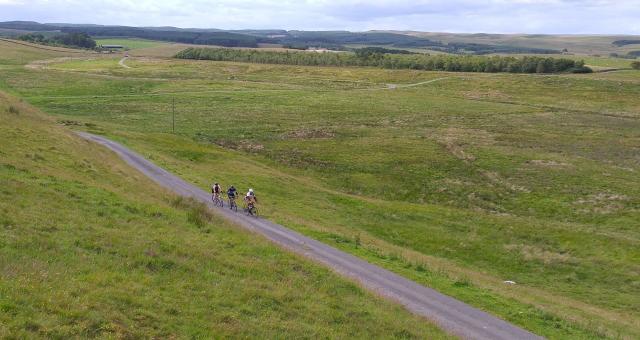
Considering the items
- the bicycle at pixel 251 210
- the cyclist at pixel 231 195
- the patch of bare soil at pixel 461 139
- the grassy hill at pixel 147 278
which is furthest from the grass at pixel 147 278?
the patch of bare soil at pixel 461 139

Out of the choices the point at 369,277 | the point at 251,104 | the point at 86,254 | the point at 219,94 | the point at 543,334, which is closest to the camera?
the point at 86,254

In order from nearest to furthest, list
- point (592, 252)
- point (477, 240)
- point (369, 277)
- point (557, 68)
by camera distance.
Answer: point (369, 277) < point (592, 252) < point (477, 240) < point (557, 68)

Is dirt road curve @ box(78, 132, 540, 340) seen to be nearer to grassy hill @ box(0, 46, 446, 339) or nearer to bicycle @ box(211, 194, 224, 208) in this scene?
grassy hill @ box(0, 46, 446, 339)

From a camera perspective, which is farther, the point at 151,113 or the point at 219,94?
the point at 219,94

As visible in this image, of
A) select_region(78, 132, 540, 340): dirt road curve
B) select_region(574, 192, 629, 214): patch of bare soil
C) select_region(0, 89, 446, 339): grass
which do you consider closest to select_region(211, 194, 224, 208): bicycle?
select_region(78, 132, 540, 340): dirt road curve

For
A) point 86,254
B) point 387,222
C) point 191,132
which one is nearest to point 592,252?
point 387,222

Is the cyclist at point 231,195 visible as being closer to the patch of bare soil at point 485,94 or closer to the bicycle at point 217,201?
the bicycle at point 217,201

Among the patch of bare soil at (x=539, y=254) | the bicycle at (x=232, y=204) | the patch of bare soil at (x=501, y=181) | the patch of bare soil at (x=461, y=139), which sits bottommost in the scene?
the patch of bare soil at (x=539, y=254)

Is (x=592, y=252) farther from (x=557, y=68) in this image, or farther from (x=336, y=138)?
(x=557, y=68)
